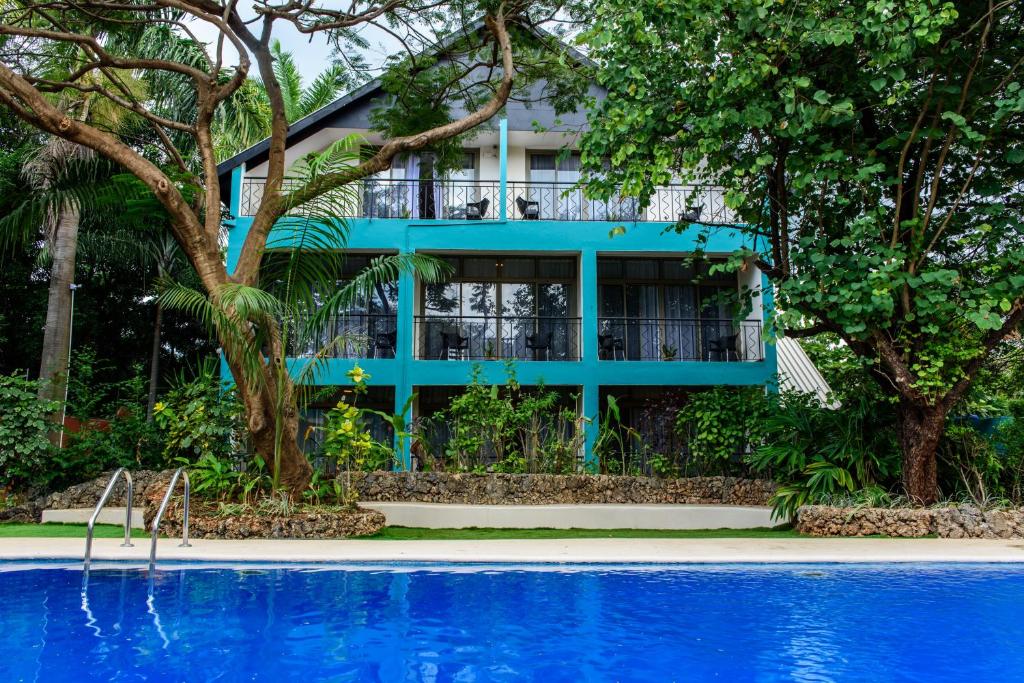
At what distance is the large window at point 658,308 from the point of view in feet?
52.3

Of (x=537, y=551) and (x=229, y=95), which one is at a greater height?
(x=229, y=95)

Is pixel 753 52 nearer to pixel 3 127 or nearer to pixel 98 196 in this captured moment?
pixel 98 196

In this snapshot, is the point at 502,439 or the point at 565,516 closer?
the point at 565,516

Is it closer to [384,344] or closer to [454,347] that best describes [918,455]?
[454,347]

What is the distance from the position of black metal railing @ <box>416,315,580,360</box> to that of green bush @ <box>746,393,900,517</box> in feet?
16.3

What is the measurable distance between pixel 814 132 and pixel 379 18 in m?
6.46

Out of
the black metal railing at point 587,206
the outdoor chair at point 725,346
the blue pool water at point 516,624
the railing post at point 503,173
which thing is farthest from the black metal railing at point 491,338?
the blue pool water at point 516,624

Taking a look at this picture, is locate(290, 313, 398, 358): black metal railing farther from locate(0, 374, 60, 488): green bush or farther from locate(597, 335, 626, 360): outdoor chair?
locate(0, 374, 60, 488): green bush

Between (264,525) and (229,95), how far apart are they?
594 cm

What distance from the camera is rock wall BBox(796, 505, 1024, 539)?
29.3ft

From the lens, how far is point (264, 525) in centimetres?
859

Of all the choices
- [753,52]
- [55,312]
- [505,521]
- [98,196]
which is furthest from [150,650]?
[55,312]

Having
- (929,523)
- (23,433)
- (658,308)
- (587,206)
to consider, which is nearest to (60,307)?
(23,433)

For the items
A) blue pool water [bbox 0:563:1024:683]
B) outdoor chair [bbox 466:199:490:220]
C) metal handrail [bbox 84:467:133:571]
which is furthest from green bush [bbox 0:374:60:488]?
outdoor chair [bbox 466:199:490:220]
